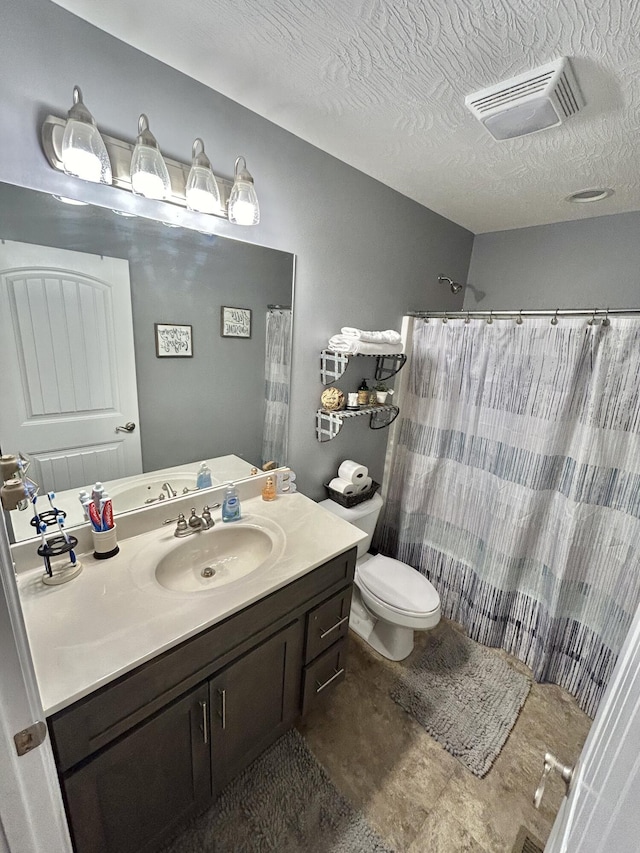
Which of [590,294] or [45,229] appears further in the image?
[590,294]

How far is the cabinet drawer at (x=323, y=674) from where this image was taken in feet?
4.22

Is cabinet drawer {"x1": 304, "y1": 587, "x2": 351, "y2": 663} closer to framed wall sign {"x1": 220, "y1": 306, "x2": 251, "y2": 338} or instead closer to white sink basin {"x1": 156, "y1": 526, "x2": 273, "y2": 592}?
white sink basin {"x1": 156, "y1": 526, "x2": 273, "y2": 592}

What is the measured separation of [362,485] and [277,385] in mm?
739

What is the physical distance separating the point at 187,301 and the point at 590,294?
210 centimetres

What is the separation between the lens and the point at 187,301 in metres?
1.25

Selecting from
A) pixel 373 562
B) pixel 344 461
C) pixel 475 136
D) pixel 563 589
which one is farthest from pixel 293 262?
pixel 563 589

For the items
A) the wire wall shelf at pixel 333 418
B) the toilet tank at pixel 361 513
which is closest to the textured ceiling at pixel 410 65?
the wire wall shelf at pixel 333 418

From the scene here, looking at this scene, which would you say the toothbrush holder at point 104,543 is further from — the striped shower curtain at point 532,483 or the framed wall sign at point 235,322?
the striped shower curtain at point 532,483

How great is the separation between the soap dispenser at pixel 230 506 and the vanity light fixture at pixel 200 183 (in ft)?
3.27

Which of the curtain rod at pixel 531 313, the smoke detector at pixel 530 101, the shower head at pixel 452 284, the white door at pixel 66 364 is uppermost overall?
the smoke detector at pixel 530 101

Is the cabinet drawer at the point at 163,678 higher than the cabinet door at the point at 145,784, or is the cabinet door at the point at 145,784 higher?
the cabinet drawer at the point at 163,678

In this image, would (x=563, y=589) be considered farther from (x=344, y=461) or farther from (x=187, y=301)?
(x=187, y=301)

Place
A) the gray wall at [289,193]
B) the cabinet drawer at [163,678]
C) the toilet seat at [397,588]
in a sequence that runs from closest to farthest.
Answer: the cabinet drawer at [163,678], the gray wall at [289,193], the toilet seat at [397,588]

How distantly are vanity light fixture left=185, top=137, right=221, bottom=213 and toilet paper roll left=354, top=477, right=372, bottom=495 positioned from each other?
1389mm
